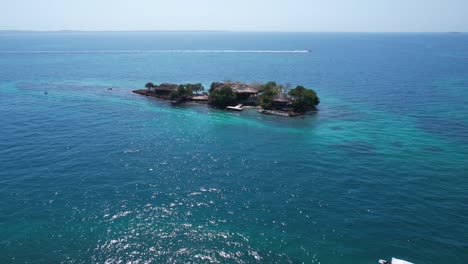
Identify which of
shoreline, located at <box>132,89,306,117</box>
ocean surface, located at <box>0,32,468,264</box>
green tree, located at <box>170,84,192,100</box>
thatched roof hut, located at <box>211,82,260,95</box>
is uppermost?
thatched roof hut, located at <box>211,82,260,95</box>

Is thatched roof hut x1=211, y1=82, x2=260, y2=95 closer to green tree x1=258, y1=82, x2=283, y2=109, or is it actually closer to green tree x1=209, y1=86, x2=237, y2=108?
green tree x1=258, y1=82, x2=283, y2=109

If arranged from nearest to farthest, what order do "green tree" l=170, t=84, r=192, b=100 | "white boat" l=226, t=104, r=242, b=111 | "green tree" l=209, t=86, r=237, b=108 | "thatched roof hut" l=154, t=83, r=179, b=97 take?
"white boat" l=226, t=104, r=242, b=111, "green tree" l=209, t=86, r=237, b=108, "green tree" l=170, t=84, r=192, b=100, "thatched roof hut" l=154, t=83, r=179, b=97

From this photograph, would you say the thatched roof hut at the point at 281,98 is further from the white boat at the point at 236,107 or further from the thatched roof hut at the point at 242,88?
the white boat at the point at 236,107

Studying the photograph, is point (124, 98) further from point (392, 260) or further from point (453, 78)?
point (453, 78)

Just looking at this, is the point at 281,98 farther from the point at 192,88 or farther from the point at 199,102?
the point at 192,88

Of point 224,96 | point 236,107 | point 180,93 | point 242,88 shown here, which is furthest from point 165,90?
point 236,107

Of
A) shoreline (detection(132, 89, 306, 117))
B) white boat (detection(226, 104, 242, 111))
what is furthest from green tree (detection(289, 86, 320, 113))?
white boat (detection(226, 104, 242, 111))

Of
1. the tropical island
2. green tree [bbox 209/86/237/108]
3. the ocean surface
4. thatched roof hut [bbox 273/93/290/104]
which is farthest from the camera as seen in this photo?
green tree [bbox 209/86/237/108]

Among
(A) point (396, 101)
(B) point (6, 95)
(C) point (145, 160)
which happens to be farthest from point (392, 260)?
(B) point (6, 95)
